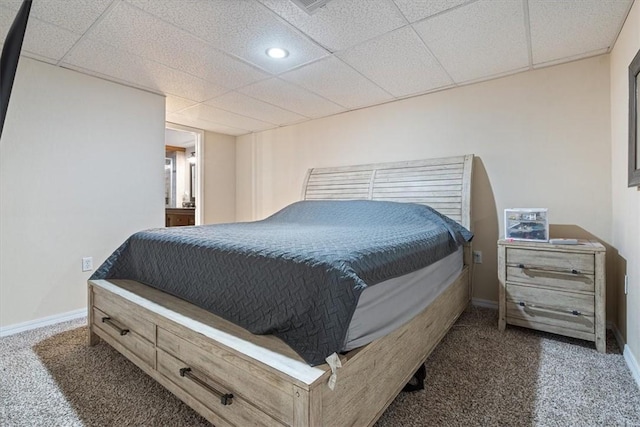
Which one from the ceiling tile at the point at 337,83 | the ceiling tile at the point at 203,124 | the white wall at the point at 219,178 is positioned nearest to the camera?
the ceiling tile at the point at 337,83

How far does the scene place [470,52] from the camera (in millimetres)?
2303

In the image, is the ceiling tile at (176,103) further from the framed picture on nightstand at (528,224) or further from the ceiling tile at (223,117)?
the framed picture on nightstand at (528,224)

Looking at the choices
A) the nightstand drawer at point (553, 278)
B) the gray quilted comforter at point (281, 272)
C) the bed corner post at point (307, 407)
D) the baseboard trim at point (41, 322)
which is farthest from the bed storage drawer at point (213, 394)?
the nightstand drawer at point (553, 278)

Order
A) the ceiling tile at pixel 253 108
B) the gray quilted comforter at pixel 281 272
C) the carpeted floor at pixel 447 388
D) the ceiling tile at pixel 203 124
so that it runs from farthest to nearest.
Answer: the ceiling tile at pixel 203 124 < the ceiling tile at pixel 253 108 < the carpeted floor at pixel 447 388 < the gray quilted comforter at pixel 281 272

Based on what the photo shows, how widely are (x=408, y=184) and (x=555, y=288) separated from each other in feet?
4.68

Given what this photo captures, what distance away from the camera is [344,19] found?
192cm

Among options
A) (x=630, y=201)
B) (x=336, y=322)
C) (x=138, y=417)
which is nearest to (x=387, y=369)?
(x=336, y=322)

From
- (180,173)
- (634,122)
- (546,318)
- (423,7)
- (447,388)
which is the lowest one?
(447,388)

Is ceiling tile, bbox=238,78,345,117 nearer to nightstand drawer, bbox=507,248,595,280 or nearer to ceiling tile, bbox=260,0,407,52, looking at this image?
ceiling tile, bbox=260,0,407,52

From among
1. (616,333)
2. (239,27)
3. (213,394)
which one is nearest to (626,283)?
(616,333)

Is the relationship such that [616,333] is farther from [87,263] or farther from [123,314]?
[87,263]

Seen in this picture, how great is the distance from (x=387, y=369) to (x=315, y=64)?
219 cm

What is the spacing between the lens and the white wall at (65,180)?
7.83ft

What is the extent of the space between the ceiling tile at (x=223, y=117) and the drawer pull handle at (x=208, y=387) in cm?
295
